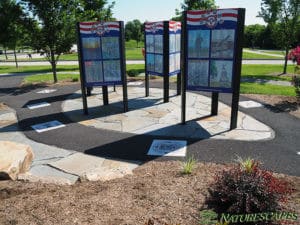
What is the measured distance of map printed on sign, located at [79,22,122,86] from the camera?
1073 centimetres

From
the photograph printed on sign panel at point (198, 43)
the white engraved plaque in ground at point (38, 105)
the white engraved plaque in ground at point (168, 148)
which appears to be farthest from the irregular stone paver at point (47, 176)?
the white engraved plaque in ground at point (38, 105)

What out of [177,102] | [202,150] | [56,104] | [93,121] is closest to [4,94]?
[56,104]

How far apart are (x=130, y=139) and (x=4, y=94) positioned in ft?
32.6

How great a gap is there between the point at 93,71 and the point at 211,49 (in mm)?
4593

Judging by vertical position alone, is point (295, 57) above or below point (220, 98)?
above

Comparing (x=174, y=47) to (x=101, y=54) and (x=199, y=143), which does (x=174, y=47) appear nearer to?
(x=101, y=54)

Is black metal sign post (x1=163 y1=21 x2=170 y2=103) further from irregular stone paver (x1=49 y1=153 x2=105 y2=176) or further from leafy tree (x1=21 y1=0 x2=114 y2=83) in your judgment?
leafy tree (x1=21 y1=0 x2=114 y2=83)

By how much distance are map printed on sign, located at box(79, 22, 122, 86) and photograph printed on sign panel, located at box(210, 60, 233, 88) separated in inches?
143

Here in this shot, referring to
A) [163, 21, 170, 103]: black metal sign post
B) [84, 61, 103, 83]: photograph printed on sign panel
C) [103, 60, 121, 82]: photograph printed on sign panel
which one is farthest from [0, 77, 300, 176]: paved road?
[163, 21, 170, 103]: black metal sign post

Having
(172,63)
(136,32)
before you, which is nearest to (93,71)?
(172,63)

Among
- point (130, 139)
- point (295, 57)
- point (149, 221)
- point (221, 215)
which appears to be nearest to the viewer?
point (149, 221)

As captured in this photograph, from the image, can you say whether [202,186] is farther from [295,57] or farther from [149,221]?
[295,57]

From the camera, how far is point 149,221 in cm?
393

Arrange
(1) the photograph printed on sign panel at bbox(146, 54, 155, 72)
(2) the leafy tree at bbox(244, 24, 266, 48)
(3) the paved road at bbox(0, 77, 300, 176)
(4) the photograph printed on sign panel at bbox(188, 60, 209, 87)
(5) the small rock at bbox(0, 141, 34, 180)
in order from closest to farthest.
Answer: (5) the small rock at bbox(0, 141, 34, 180)
(3) the paved road at bbox(0, 77, 300, 176)
(4) the photograph printed on sign panel at bbox(188, 60, 209, 87)
(1) the photograph printed on sign panel at bbox(146, 54, 155, 72)
(2) the leafy tree at bbox(244, 24, 266, 48)
